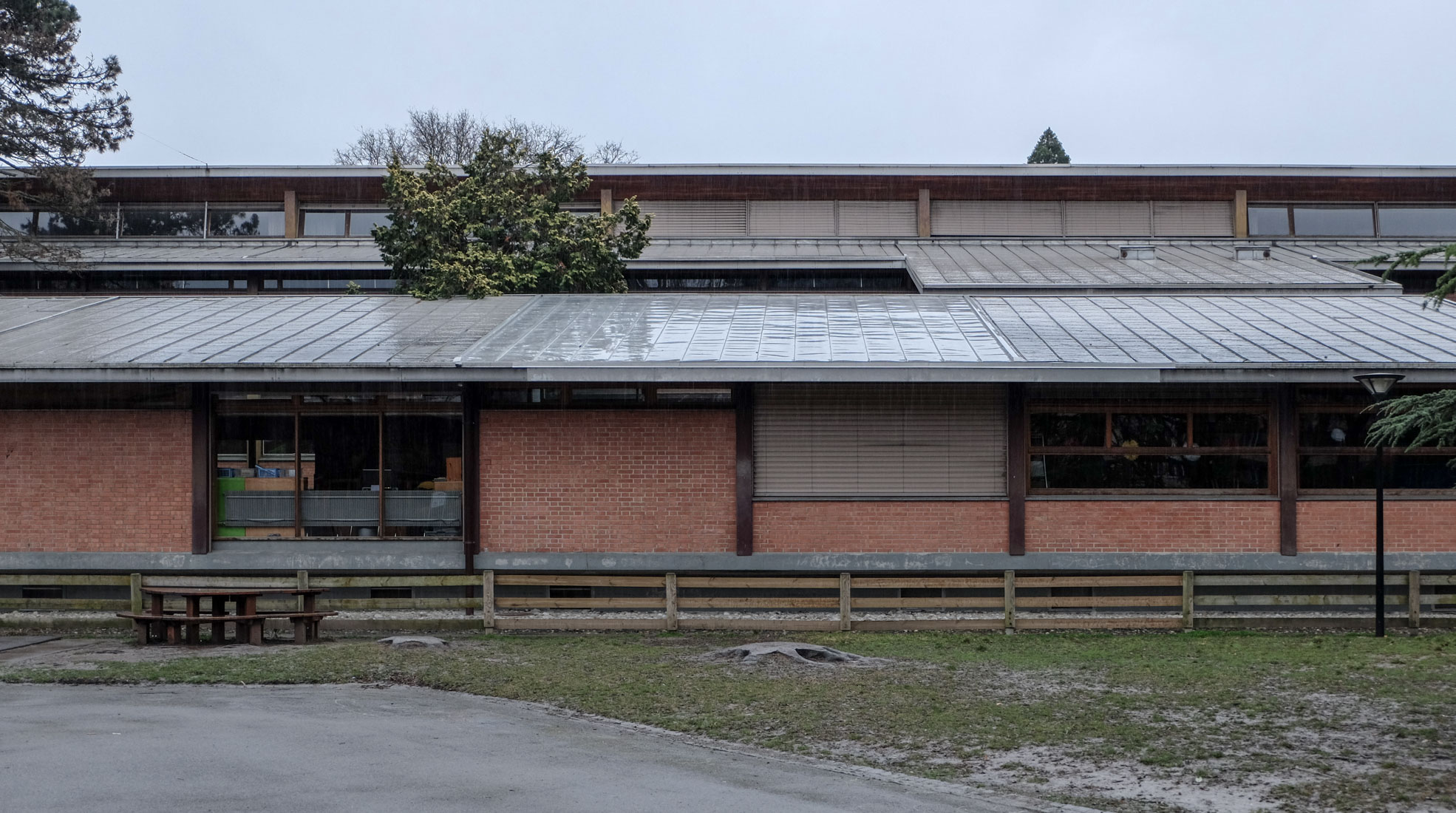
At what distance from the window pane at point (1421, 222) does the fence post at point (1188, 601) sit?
1972cm

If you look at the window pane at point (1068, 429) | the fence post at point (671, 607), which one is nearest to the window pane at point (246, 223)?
the fence post at point (671, 607)

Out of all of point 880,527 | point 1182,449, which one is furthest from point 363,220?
point 1182,449

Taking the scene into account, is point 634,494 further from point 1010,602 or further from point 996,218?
point 996,218

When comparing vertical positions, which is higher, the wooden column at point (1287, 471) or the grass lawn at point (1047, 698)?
the wooden column at point (1287, 471)

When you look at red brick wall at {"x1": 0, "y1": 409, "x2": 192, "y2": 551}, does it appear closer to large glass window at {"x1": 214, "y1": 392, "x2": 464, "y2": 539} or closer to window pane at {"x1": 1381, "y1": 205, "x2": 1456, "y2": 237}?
large glass window at {"x1": 214, "y1": 392, "x2": 464, "y2": 539}

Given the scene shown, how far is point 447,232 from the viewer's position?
2367cm

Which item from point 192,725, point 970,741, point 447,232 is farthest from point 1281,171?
point 192,725

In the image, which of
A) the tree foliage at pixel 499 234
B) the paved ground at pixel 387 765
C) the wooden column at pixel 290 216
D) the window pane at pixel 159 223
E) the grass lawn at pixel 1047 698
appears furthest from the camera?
the window pane at pixel 159 223

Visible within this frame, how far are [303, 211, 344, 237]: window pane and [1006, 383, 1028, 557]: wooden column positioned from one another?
20.0 metres

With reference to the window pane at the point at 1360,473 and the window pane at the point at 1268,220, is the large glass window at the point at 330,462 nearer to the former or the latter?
the window pane at the point at 1360,473

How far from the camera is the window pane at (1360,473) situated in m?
16.9

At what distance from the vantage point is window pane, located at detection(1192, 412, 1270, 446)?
17.0m

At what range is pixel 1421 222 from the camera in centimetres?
3058

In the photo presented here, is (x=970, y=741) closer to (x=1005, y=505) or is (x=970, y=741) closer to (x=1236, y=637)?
(x=1236, y=637)
